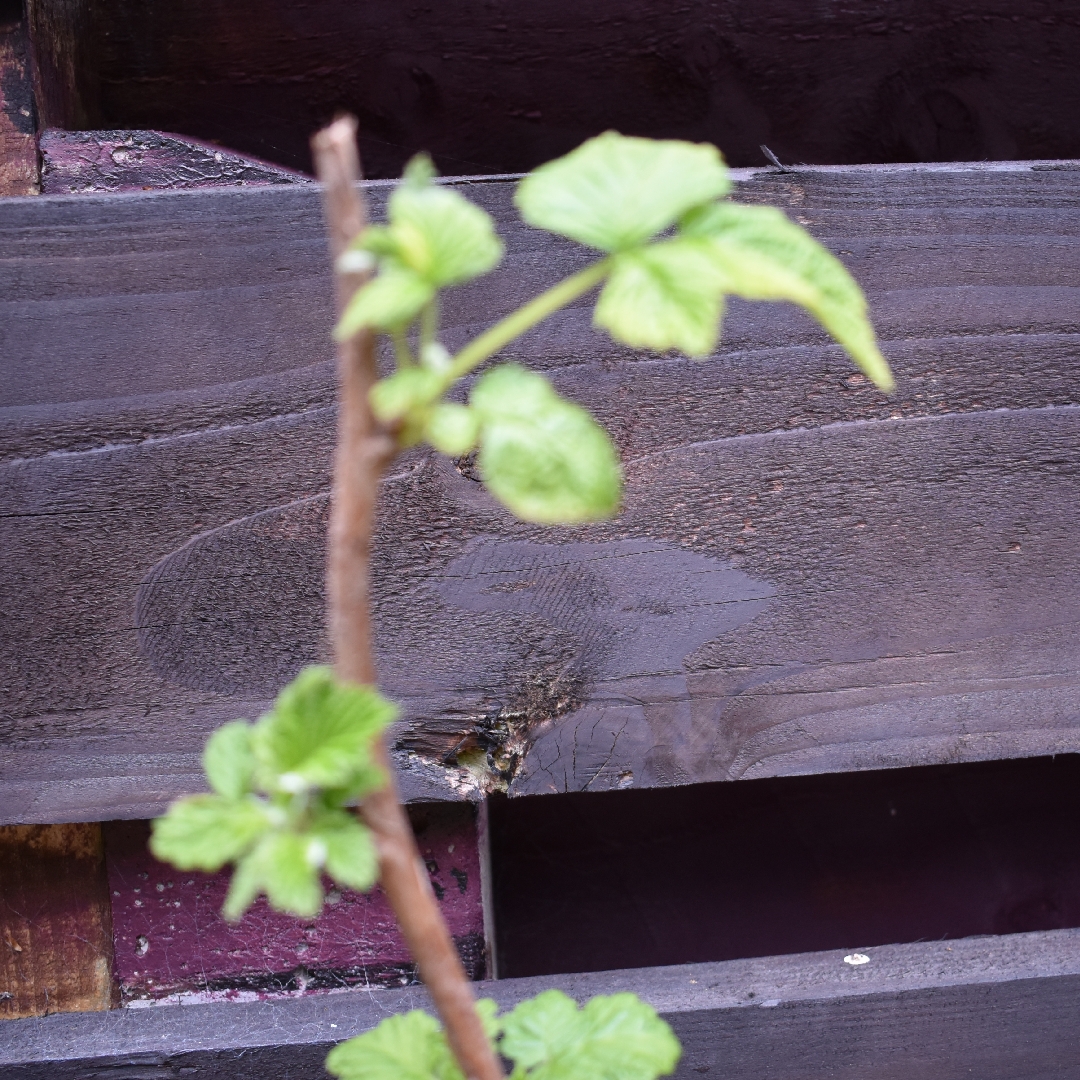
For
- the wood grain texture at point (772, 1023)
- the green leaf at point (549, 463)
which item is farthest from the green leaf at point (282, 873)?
the wood grain texture at point (772, 1023)

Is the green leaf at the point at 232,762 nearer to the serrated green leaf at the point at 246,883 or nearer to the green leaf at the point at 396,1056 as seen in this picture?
the serrated green leaf at the point at 246,883

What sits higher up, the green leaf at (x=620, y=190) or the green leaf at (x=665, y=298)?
the green leaf at (x=620, y=190)

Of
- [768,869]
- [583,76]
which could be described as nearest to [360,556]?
[583,76]

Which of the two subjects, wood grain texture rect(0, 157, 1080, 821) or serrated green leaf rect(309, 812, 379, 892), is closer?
serrated green leaf rect(309, 812, 379, 892)

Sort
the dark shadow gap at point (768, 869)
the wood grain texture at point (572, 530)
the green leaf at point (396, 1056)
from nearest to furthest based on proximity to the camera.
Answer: the green leaf at point (396, 1056), the wood grain texture at point (572, 530), the dark shadow gap at point (768, 869)

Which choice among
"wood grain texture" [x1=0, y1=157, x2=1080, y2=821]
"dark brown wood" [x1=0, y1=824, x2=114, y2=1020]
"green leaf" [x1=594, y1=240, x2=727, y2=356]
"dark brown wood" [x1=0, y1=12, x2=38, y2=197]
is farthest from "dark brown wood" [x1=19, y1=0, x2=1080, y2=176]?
"green leaf" [x1=594, y1=240, x2=727, y2=356]

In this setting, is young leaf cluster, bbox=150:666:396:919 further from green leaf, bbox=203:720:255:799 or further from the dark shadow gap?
the dark shadow gap

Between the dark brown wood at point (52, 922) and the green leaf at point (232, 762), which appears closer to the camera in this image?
the green leaf at point (232, 762)
